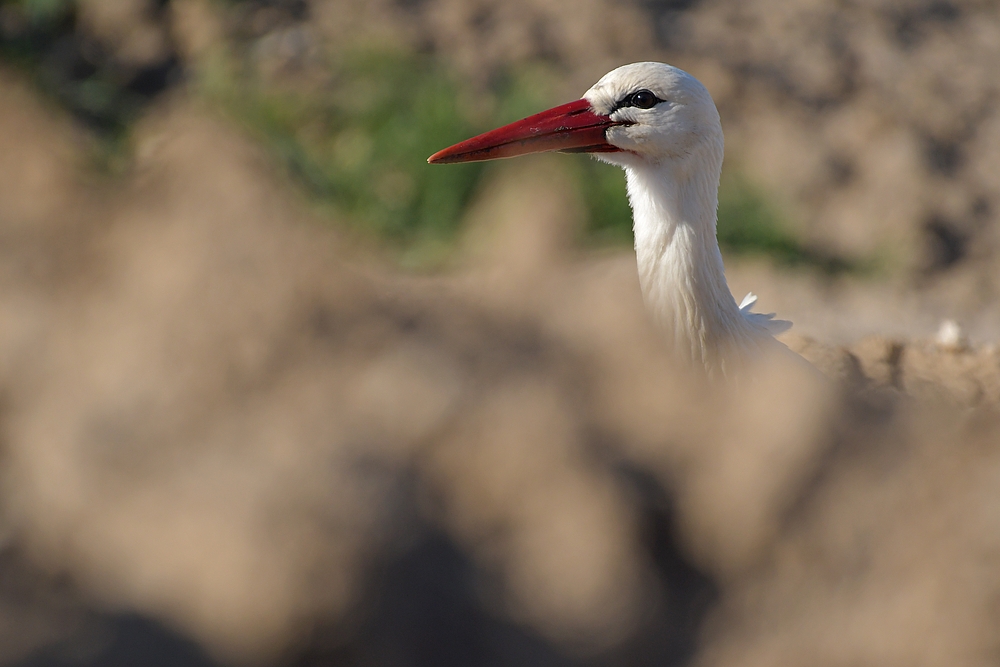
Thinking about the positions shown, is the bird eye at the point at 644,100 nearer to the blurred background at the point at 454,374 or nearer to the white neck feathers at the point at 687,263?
the white neck feathers at the point at 687,263

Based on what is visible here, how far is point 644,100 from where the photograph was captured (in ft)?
7.79

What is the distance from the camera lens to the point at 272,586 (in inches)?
103

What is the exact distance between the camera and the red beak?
2.44 m

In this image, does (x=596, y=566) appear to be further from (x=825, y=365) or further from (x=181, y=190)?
(x=181, y=190)

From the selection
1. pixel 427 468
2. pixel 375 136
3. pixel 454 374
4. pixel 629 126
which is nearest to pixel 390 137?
pixel 375 136

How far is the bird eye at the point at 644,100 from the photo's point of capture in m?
2.37

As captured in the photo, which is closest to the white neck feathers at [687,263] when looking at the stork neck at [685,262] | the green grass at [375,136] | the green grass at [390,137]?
the stork neck at [685,262]

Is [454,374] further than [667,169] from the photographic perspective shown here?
Yes

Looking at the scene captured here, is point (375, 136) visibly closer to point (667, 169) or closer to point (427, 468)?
point (427, 468)

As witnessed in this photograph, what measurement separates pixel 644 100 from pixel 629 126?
0.07 metres

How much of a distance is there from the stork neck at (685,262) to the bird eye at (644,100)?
15cm

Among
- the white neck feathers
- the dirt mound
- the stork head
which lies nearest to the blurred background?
the dirt mound

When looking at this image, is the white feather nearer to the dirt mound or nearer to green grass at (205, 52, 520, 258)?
the dirt mound

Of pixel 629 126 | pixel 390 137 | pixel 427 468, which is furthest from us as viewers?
pixel 390 137
